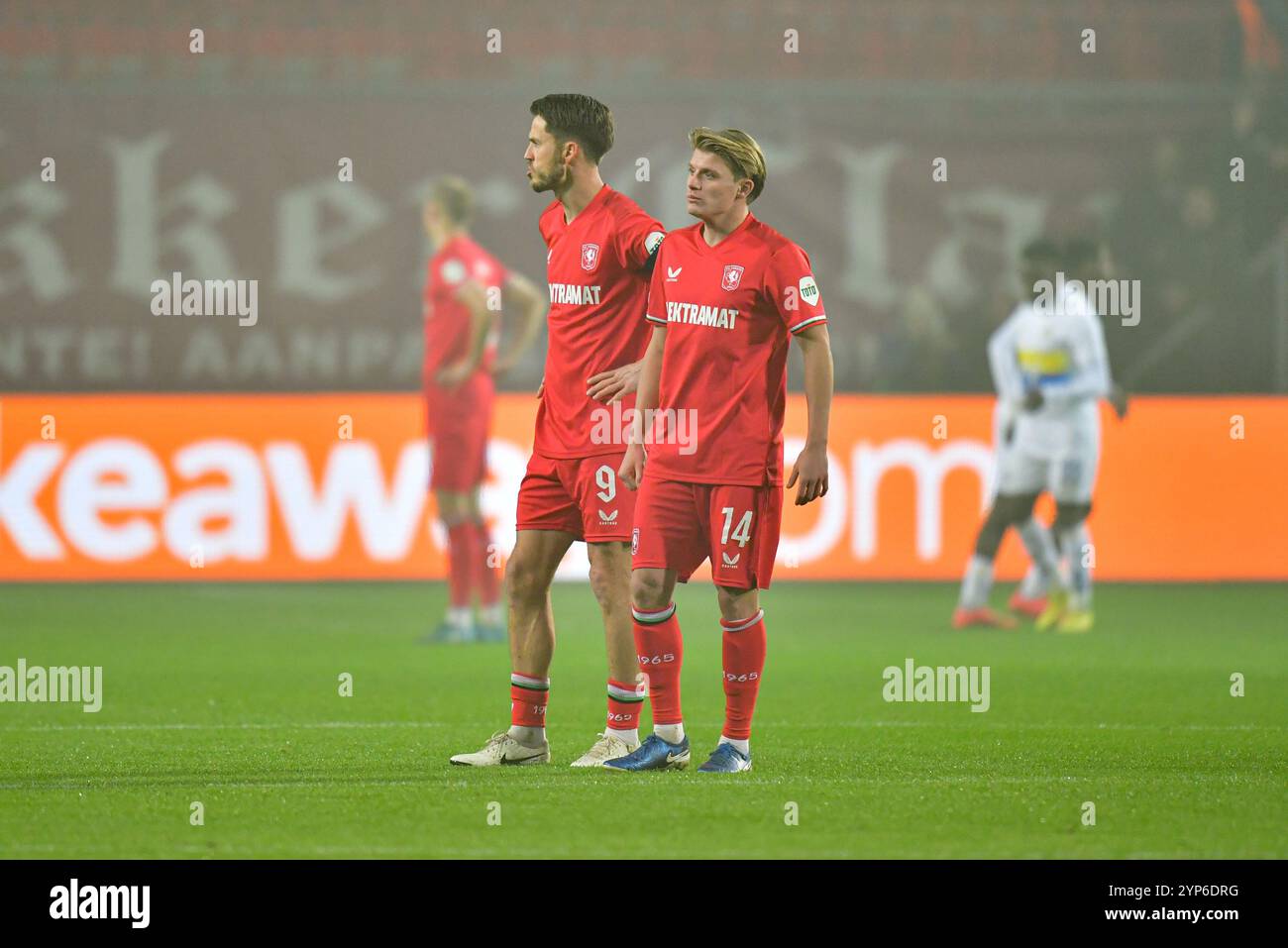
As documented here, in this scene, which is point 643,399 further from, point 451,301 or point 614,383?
point 451,301

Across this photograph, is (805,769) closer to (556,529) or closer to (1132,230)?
(556,529)

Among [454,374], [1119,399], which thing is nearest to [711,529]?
[454,374]

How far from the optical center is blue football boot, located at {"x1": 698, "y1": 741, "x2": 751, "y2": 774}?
5.58 metres

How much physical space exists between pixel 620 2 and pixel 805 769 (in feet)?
30.6

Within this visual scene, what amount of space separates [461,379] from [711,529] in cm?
484

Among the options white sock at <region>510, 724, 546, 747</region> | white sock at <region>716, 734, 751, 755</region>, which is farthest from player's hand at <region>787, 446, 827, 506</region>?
white sock at <region>510, 724, 546, 747</region>

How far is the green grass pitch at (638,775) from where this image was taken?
4648 mm

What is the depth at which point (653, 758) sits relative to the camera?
5.60m

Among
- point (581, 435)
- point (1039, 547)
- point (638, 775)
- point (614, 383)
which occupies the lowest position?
point (638, 775)

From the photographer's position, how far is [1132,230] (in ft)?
45.4

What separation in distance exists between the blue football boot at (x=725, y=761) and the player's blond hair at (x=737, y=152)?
146cm

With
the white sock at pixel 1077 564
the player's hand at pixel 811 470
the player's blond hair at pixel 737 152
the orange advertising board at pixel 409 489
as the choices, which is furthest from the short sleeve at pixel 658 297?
the orange advertising board at pixel 409 489

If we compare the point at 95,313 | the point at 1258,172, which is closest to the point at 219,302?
the point at 95,313

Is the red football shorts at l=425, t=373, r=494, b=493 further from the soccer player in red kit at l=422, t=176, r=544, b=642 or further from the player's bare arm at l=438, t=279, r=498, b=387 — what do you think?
the player's bare arm at l=438, t=279, r=498, b=387
